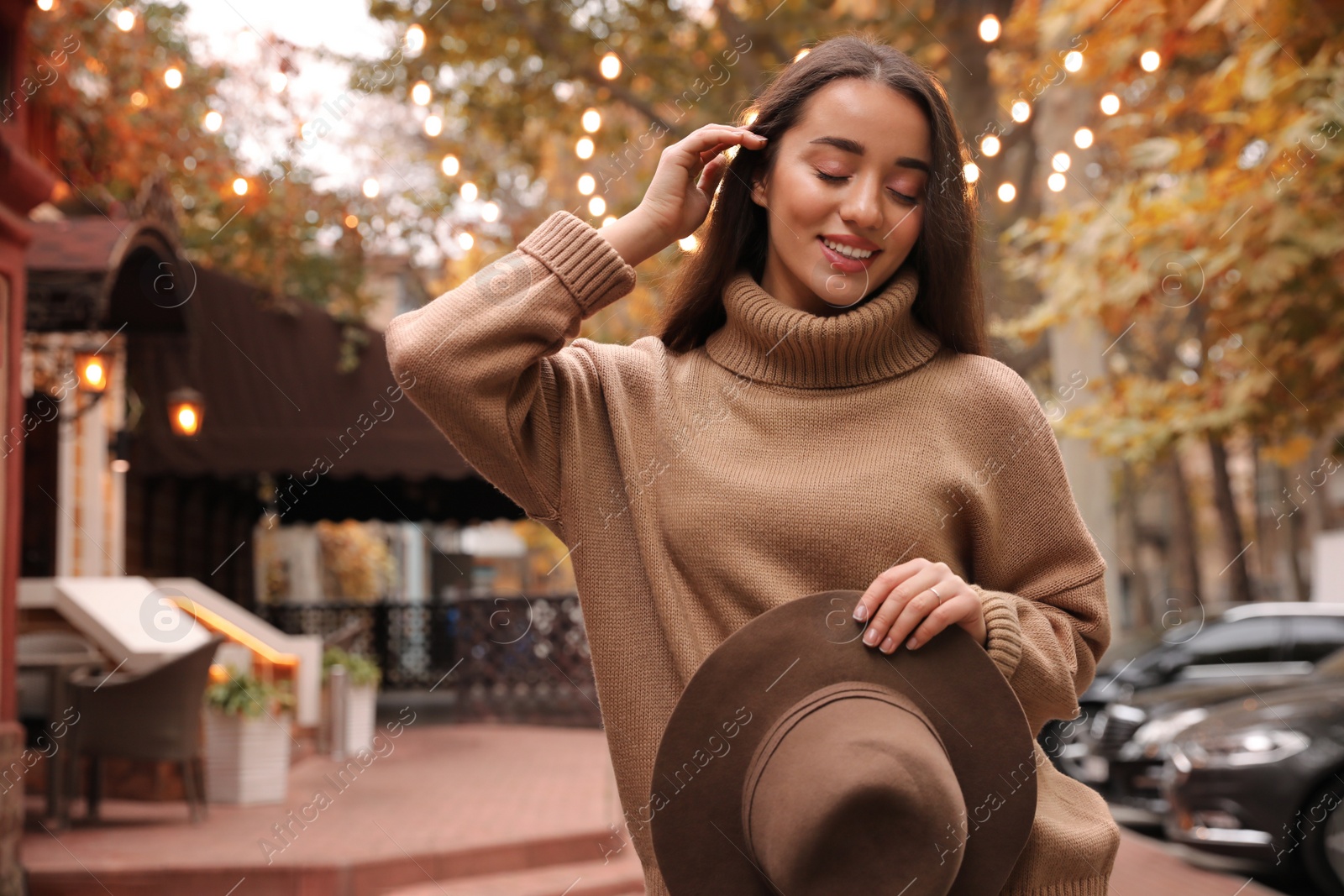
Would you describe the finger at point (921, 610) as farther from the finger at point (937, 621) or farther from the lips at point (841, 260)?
the lips at point (841, 260)

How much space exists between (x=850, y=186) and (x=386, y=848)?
6004 millimetres

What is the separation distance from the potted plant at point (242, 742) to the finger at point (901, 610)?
25.7 ft

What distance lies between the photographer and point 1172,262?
25.8 feet

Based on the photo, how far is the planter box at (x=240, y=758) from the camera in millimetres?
8727

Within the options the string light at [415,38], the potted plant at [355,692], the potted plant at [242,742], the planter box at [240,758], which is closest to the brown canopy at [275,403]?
the potted plant at [355,692]

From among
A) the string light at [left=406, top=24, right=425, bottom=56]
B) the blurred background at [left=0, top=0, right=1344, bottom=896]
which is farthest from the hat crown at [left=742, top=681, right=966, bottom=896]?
the string light at [left=406, top=24, right=425, bottom=56]

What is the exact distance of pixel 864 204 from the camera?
181 centimetres

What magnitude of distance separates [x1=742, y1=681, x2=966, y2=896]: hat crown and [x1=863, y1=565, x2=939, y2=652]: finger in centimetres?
11

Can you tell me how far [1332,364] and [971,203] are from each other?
665 cm

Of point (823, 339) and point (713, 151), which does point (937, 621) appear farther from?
point (713, 151)

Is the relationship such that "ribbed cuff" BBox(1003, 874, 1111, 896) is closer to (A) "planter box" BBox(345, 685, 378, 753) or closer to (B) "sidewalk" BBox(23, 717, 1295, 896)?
(B) "sidewalk" BBox(23, 717, 1295, 896)

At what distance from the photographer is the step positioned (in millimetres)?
6715

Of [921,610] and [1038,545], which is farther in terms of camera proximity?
[1038,545]

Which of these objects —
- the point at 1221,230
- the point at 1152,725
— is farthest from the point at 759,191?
the point at 1152,725
